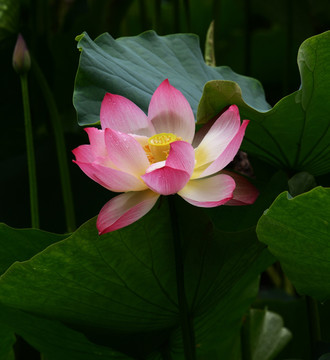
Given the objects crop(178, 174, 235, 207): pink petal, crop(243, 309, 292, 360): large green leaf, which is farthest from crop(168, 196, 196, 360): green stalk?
crop(243, 309, 292, 360): large green leaf

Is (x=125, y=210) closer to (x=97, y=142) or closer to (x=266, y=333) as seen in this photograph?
(x=97, y=142)

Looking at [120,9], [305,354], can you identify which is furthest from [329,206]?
[120,9]

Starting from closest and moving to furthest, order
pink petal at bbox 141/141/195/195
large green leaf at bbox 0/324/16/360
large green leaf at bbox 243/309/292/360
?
pink petal at bbox 141/141/195/195, large green leaf at bbox 0/324/16/360, large green leaf at bbox 243/309/292/360

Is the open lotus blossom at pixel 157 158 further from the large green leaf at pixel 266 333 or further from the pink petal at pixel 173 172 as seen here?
the large green leaf at pixel 266 333

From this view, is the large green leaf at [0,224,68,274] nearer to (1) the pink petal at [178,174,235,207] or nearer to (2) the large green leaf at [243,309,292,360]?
(1) the pink petal at [178,174,235,207]

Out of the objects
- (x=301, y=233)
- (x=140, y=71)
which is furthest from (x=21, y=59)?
(x=301, y=233)

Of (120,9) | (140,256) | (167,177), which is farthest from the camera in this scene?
(120,9)

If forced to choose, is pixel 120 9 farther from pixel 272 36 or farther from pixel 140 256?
pixel 140 256
